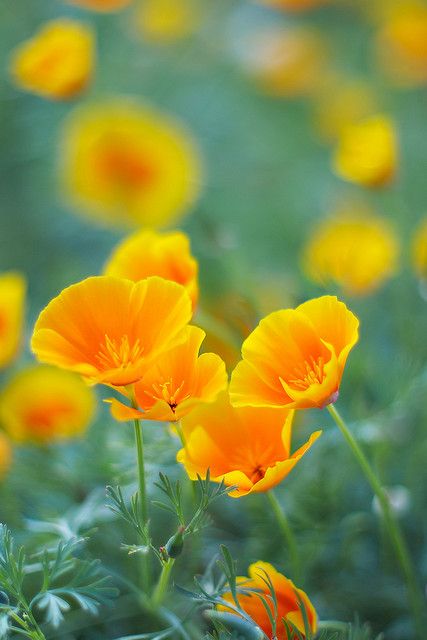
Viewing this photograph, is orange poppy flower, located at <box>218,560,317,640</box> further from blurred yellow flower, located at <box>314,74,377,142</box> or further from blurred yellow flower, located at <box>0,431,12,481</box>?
blurred yellow flower, located at <box>314,74,377,142</box>

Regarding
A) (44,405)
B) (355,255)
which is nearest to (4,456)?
(44,405)

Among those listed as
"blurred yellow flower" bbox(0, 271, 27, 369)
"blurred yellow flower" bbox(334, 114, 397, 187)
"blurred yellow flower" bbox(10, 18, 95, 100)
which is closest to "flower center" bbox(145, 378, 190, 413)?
"blurred yellow flower" bbox(0, 271, 27, 369)

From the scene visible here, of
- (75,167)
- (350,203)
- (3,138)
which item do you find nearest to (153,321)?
(75,167)

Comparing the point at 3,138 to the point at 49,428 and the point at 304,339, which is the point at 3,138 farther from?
the point at 304,339

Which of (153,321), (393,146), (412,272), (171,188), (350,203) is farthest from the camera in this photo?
(350,203)

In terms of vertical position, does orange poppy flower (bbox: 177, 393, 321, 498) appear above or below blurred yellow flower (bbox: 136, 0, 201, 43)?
above

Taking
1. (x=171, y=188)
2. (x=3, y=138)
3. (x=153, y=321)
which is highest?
(x=153, y=321)

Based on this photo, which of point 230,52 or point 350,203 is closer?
point 350,203
